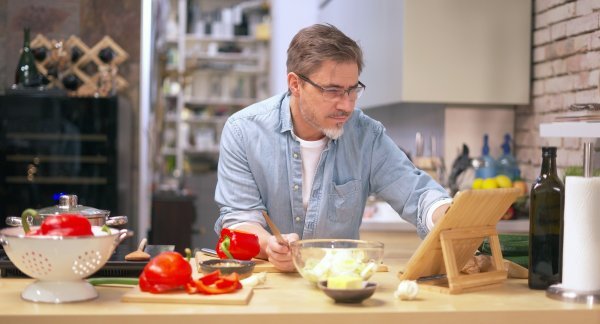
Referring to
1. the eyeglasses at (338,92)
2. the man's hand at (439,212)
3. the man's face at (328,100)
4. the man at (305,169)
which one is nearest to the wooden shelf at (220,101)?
the man at (305,169)

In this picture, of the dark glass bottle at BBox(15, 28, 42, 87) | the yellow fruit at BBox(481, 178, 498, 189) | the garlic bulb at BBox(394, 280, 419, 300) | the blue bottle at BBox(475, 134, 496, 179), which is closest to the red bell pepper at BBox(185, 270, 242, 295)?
the garlic bulb at BBox(394, 280, 419, 300)

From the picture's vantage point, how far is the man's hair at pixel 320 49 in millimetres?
2590

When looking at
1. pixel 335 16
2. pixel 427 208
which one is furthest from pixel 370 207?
pixel 427 208

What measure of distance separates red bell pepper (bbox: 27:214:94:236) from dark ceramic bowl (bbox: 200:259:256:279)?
35cm

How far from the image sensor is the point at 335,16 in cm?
586

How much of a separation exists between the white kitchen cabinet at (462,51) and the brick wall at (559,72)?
0.09m

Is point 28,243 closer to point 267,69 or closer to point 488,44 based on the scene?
point 488,44

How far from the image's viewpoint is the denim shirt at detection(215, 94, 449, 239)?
282 cm

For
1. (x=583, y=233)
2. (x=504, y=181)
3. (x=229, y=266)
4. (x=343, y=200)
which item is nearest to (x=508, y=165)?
(x=504, y=181)

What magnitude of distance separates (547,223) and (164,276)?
928 mm

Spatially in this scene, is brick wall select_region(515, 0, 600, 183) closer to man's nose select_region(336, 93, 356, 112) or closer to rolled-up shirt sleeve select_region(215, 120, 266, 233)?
man's nose select_region(336, 93, 356, 112)

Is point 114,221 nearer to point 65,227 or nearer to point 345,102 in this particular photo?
point 65,227

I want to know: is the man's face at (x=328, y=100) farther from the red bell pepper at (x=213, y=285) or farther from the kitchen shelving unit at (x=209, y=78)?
the kitchen shelving unit at (x=209, y=78)

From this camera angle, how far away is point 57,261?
1.82 metres
